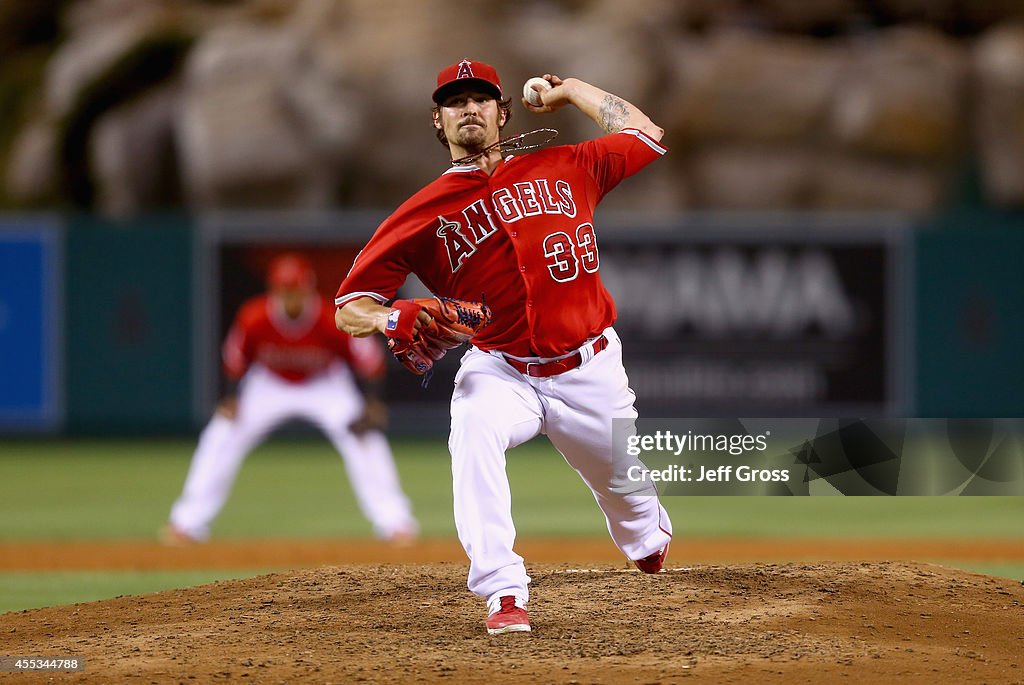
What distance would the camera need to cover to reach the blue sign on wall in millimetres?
14195

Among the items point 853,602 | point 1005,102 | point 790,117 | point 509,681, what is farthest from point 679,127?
point 509,681

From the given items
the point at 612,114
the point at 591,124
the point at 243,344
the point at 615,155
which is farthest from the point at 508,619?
the point at 591,124

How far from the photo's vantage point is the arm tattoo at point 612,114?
4964 mm

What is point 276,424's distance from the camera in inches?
351

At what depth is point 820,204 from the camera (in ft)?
53.8

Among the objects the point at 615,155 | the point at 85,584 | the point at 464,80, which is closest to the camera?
the point at 464,80

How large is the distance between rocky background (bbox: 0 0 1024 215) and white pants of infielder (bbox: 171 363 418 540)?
7.11 m

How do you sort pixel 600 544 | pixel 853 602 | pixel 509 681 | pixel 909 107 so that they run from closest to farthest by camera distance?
1. pixel 509 681
2. pixel 853 602
3. pixel 600 544
4. pixel 909 107

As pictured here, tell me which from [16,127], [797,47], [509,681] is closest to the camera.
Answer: [509,681]

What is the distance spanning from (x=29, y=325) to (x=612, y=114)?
10717mm

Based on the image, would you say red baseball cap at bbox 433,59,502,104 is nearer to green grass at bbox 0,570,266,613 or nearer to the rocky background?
green grass at bbox 0,570,266,613

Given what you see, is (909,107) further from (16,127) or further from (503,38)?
(16,127)

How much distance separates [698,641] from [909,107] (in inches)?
516

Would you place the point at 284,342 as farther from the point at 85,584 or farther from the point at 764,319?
the point at 764,319
